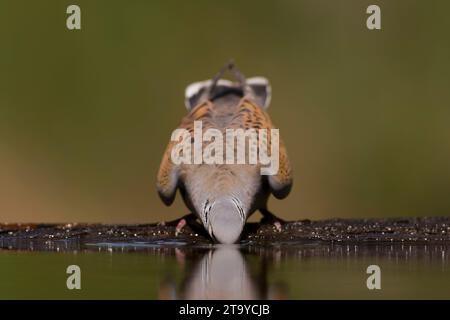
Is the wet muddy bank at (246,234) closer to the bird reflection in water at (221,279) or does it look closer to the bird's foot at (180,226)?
the bird's foot at (180,226)

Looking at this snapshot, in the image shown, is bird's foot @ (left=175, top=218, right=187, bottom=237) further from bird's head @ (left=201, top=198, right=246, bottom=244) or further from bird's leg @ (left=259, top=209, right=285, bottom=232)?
bird's leg @ (left=259, top=209, right=285, bottom=232)

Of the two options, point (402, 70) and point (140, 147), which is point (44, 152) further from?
point (402, 70)

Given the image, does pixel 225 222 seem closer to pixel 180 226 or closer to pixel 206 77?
pixel 180 226

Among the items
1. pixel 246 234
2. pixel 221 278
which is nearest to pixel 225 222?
pixel 246 234

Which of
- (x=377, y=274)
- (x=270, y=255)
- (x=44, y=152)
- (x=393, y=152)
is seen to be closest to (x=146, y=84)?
(x=44, y=152)

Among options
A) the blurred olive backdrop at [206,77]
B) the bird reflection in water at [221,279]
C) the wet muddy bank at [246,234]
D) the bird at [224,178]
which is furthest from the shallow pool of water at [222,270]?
the blurred olive backdrop at [206,77]

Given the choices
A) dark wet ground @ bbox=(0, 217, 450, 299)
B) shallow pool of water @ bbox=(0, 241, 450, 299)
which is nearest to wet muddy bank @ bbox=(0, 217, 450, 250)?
dark wet ground @ bbox=(0, 217, 450, 299)

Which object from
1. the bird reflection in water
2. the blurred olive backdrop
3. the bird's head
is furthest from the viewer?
the blurred olive backdrop
